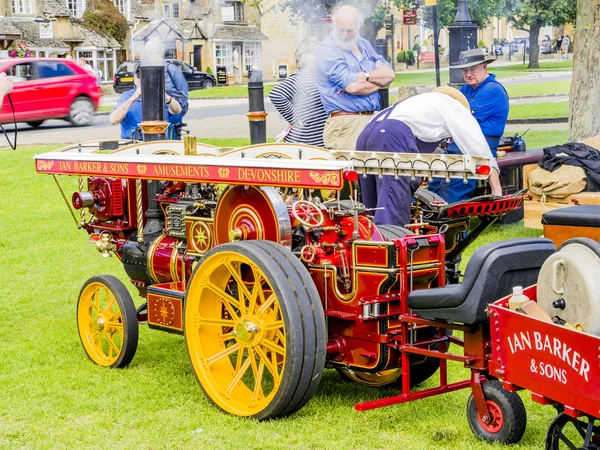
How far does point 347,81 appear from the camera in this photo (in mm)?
7820

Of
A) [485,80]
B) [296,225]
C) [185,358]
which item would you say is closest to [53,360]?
[185,358]

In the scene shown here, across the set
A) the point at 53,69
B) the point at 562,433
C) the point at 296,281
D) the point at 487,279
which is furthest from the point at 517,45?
the point at 562,433

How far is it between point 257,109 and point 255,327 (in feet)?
21.1

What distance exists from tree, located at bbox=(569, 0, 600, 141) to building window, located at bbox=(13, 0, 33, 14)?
38357 millimetres

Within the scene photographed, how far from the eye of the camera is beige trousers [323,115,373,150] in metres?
7.88

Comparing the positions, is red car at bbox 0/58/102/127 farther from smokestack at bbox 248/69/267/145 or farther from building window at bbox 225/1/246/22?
building window at bbox 225/1/246/22

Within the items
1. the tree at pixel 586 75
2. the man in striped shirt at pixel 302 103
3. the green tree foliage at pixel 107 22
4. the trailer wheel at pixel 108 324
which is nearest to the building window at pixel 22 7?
the green tree foliage at pixel 107 22

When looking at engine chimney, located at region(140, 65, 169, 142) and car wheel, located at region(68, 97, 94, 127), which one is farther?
car wheel, located at region(68, 97, 94, 127)

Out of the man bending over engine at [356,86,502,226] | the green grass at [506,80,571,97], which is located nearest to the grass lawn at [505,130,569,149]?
the man bending over engine at [356,86,502,226]

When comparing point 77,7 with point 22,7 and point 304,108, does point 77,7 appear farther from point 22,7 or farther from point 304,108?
point 304,108

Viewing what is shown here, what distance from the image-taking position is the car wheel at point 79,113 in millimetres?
23886

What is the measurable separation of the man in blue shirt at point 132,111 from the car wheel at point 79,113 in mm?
13925

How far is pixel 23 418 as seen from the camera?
5047mm

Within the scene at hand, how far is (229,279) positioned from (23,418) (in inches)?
47.6
